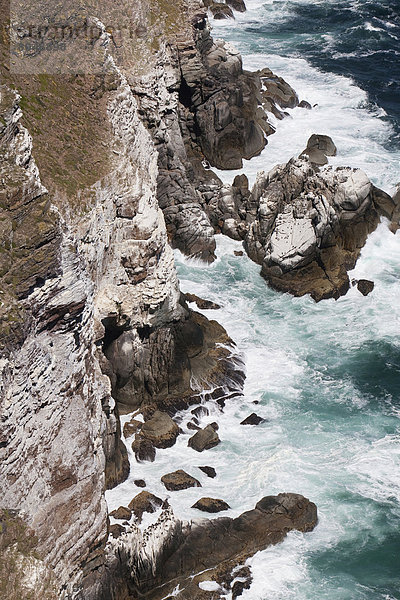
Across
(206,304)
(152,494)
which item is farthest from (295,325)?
(152,494)

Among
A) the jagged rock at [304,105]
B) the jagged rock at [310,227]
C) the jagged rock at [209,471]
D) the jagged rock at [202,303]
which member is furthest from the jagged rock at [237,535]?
the jagged rock at [304,105]

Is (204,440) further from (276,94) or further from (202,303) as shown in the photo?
(276,94)

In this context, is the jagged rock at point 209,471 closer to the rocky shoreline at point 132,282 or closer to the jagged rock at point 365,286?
the rocky shoreline at point 132,282

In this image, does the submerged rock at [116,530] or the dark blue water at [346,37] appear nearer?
the submerged rock at [116,530]

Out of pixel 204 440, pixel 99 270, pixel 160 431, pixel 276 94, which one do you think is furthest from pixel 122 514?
pixel 276 94

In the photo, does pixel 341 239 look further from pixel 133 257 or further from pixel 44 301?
pixel 44 301

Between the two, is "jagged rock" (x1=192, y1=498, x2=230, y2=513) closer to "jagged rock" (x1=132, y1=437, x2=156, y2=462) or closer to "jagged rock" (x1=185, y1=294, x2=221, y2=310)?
"jagged rock" (x1=132, y1=437, x2=156, y2=462)
